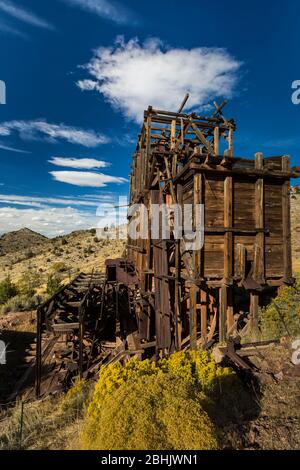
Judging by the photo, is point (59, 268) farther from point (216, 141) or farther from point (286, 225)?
point (286, 225)

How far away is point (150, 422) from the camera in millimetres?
3312

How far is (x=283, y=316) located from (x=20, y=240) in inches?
3515

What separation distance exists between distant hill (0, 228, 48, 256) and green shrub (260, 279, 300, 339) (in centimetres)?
7451

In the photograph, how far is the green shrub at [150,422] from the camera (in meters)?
3.08

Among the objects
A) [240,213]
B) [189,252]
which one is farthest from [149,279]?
[240,213]

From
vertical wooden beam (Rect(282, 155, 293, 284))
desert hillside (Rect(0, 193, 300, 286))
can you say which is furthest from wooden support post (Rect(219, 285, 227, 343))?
desert hillside (Rect(0, 193, 300, 286))

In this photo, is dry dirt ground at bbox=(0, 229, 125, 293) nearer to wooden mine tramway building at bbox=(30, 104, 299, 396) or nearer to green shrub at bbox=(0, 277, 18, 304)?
green shrub at bbox=(0, 277, 18, 304)

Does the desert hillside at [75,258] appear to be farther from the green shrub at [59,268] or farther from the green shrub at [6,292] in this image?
the green shrub at [6,292]

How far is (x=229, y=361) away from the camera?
609 centimetres

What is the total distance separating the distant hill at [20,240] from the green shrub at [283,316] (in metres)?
74.5

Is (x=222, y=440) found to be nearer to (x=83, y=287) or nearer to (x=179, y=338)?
(x=179, y=338)

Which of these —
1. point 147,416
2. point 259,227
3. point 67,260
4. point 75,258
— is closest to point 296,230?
point 259,227

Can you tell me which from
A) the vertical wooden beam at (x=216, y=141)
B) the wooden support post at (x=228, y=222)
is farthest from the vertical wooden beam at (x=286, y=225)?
the vertical wooden beam at (x=216, y=141)
